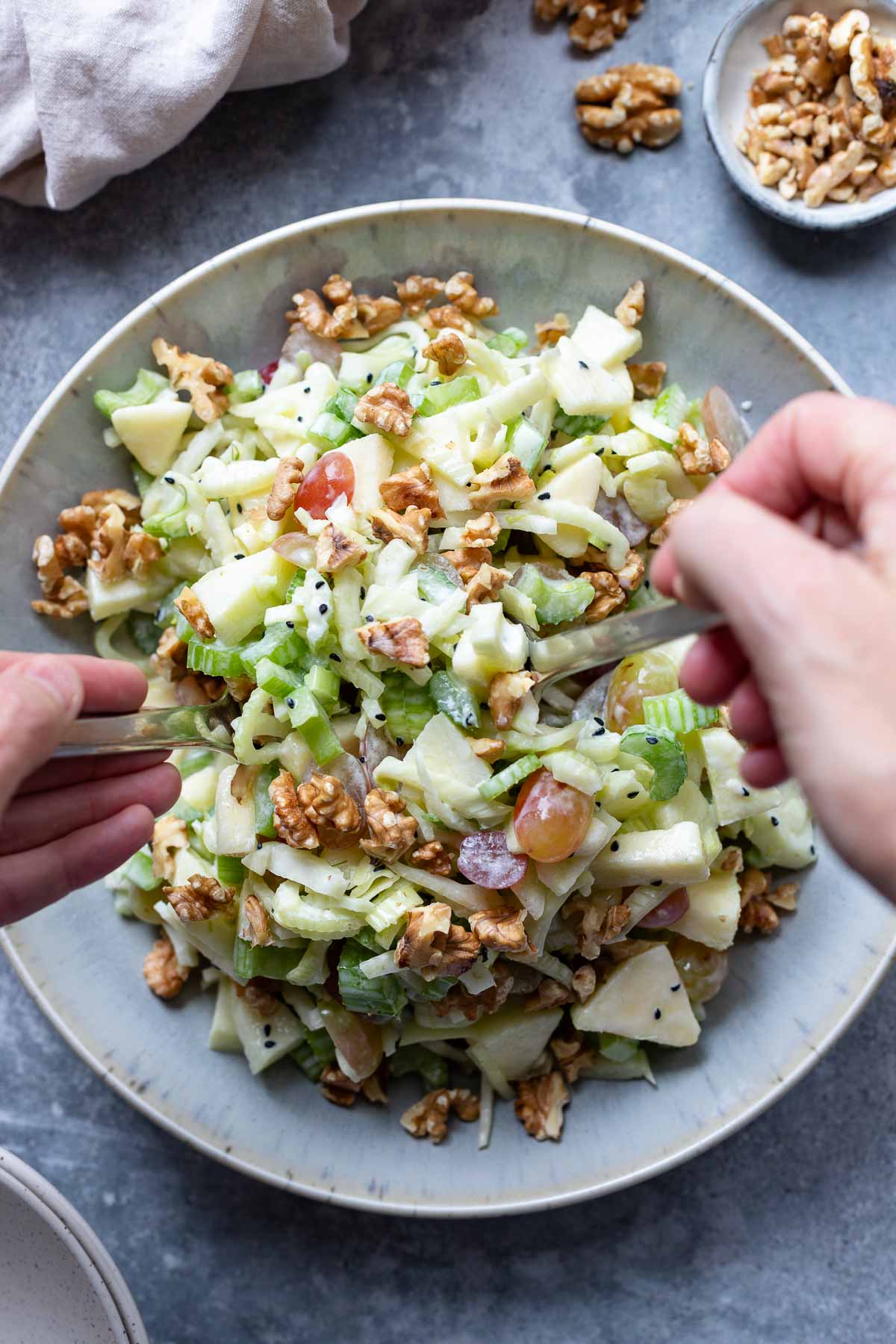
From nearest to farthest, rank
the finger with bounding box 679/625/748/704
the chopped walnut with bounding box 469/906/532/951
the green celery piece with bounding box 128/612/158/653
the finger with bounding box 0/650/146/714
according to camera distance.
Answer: the finger with bounding box 679/625/748/704 → the finger with bounding box 0/650/146/714 → the chopped walnut with bounding box 469/906/532/951 → the green celery piece with bounding box 128/612/158/653

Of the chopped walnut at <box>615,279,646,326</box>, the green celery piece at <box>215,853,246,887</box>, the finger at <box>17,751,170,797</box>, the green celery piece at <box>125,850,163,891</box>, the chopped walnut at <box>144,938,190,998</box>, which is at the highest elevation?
the chopped walnut at <box>615,279,646,326</box>

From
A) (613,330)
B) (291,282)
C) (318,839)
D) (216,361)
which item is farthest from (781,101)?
(318,839)

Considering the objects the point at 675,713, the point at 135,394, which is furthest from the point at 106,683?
the point at 675,713

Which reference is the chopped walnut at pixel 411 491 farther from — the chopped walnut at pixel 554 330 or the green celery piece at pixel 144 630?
Answer: the green celery piece at pixel 144 630

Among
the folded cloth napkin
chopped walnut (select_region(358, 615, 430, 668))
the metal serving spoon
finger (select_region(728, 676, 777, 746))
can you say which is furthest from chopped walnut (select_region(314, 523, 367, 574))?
the folded cloth napkin

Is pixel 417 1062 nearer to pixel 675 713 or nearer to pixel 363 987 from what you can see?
pixel 363 987

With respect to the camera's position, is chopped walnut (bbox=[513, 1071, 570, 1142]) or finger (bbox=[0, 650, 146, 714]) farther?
chopped walnut (bbox=[513, 1071, 570, 1142])

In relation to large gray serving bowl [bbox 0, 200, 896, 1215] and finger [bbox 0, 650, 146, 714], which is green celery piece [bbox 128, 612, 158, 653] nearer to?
large gray serving bowl [bbox 0, 200, 896, 1215]

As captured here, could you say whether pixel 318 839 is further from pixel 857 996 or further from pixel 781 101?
pixel 781 101

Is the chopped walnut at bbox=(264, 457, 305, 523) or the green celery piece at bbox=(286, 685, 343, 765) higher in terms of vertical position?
the chopped walnut at bbox=(264, 457, 305, 523)
